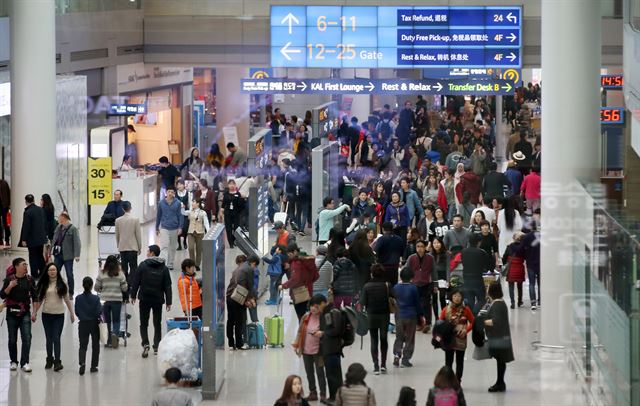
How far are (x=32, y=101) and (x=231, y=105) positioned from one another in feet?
62.4

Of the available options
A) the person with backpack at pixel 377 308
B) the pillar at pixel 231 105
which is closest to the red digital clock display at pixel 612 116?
the pillar at pixel 231 105

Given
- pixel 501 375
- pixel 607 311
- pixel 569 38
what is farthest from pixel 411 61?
pixel 607 311

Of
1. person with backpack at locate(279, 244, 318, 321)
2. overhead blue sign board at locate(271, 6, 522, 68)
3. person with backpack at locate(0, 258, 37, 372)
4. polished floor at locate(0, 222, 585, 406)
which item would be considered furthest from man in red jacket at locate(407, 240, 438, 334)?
overhead blue sign board at locate(271, 6, 522, 68)

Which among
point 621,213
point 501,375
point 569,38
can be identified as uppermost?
point 569,38

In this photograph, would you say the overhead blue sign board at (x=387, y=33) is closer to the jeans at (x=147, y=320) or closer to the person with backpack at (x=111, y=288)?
the person with backpack at (x=111, y=288)

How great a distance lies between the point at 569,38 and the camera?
17.2 meters

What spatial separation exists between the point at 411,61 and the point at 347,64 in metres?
1.39

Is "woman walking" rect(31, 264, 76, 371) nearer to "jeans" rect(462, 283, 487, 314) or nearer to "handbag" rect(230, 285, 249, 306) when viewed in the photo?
"handbag" rect(230, 285, 249, 306)

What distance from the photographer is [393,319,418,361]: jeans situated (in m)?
16.4

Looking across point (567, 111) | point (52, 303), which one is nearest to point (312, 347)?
point (52, 303)

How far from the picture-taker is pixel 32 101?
2602 cm

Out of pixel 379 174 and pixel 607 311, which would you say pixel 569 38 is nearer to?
pixel 607 311

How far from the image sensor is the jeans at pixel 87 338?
633 inches

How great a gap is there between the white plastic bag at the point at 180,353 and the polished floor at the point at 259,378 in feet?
0.87
